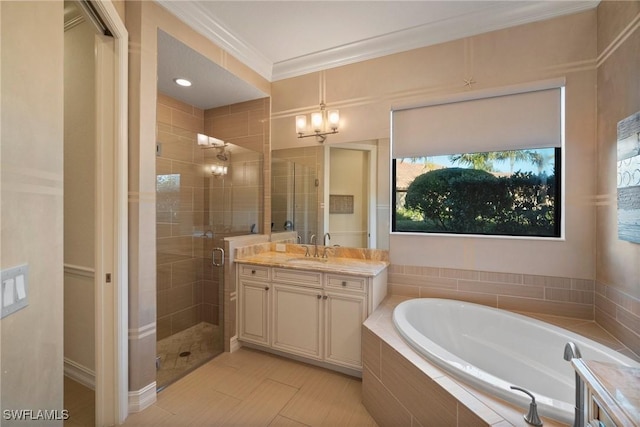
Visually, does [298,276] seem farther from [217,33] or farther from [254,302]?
[217,33]

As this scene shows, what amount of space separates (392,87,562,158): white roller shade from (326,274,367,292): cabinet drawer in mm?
1222

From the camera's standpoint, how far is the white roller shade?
2.05 metres

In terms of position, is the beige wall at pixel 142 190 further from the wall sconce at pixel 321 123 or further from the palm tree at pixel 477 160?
the palm tree at pixel 477 160

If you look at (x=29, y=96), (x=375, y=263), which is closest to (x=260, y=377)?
(x=375, y=263)

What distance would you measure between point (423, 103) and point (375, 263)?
149 cm

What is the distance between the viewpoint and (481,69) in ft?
7.20

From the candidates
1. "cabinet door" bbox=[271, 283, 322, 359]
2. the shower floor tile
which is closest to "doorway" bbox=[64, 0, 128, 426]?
the shower floor tile

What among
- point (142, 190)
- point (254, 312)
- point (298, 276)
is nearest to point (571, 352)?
point (298, 276)

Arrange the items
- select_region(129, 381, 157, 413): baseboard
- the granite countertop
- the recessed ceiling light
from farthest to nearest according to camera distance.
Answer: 1. the recessed ceiling light
2. the granite countertop
3. select_region(129, 381, 157, 413): baseboard

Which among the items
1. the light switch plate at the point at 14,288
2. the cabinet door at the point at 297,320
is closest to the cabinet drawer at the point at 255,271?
the cabinet door at the point at 297,320

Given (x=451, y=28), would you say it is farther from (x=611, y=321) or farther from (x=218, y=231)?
(x=218, y=231)

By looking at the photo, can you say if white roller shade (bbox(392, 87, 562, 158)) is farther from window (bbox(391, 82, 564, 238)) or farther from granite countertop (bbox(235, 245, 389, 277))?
granite countertop (bbox(235, 245, 389, 277))

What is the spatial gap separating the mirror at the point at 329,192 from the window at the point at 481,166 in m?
0.26

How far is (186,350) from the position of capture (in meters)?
2.54
